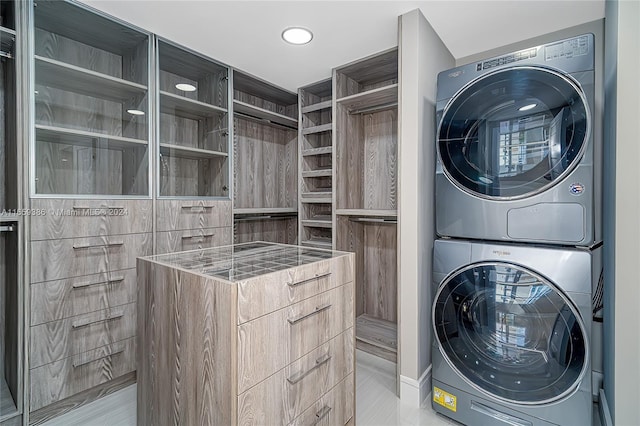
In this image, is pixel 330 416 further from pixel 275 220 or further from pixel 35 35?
pixel 35 35

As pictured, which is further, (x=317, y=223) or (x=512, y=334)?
(x=317, y=223)

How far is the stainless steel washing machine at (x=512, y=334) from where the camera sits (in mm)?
1365

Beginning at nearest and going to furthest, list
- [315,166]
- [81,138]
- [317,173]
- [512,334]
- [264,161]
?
[512,334], [81,138], [317,173], [315,166], [264,161]

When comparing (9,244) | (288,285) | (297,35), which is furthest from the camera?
(297,35)

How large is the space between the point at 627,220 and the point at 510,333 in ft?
2.26

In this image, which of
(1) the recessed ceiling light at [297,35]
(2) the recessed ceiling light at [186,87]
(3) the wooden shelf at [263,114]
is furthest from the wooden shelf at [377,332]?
(2) the recessed ceiling light at [186,87]

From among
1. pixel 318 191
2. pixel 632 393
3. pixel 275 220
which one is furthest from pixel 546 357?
pixel 275 220

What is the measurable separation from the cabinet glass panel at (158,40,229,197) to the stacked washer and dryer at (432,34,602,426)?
171 cm

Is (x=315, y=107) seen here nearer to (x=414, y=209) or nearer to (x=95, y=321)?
(x=414, y=209)

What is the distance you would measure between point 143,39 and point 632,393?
3212 millimetres

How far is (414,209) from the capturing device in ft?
6.09

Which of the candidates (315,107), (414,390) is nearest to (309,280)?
(414,390)

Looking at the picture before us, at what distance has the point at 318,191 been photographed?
10.2ft

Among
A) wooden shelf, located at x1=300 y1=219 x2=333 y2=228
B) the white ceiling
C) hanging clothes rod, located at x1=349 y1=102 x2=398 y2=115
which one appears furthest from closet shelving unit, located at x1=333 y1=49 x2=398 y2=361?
the white ceiling
